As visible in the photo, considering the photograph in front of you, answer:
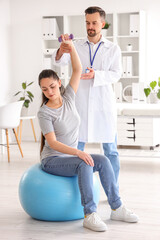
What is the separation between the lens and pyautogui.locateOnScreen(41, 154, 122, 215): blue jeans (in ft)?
8.69

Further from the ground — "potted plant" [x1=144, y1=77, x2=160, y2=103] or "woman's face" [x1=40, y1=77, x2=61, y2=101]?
"woman's face" [x1=40, y1=77, x2=61, y2=101]

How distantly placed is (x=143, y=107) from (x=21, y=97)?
87.2 inches

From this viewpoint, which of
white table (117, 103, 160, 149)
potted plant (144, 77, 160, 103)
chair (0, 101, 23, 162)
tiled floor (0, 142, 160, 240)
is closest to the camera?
tiled floor (0, 142, 160, 240)

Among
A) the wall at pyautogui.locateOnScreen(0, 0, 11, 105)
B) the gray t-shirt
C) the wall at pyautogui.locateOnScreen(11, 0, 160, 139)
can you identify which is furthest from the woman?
Result: the wall at pyautogui.locateOnScreen(0, 0, 11, 105)

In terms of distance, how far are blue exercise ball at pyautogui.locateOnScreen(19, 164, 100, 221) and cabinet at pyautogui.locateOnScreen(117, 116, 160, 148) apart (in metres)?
2.47

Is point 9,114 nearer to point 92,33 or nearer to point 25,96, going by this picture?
point 25,96

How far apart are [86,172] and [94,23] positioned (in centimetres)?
103

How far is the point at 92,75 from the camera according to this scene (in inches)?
121

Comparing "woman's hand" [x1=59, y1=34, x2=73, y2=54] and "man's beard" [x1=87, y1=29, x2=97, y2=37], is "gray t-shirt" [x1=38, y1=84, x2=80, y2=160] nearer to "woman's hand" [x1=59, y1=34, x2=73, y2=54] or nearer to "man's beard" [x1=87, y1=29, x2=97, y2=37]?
"woman's hand" [x1=59, y1=34, x2=73, y2=54]

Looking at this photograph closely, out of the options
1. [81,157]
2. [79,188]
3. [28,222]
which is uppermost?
[81,157]

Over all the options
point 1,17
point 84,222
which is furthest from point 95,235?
point 1,17

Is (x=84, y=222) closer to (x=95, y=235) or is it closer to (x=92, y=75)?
(x=95, y=235)

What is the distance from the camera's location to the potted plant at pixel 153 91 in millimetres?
6066

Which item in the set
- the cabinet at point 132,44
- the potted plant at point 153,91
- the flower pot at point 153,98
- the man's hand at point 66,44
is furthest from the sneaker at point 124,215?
the cabinet at point 132,44
